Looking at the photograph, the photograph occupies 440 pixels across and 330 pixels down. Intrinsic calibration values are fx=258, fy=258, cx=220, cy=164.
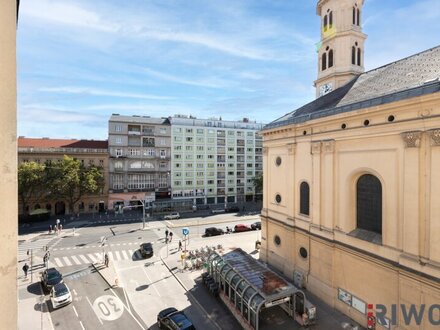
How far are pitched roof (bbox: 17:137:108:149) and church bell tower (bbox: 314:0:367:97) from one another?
5609 centimetres

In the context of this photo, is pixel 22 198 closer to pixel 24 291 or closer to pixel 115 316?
pixel 24 291

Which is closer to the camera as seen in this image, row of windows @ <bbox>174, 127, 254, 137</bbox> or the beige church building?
the beige church building

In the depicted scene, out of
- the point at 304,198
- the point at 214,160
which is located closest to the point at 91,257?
the point at 304,198

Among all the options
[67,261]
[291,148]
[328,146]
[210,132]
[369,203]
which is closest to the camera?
[369,203]

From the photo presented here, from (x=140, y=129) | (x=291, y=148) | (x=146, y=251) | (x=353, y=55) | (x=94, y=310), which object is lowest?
(x=94, y=310)

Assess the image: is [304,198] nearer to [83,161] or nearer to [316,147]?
[316,147]

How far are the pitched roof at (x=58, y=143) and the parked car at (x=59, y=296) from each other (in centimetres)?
4820

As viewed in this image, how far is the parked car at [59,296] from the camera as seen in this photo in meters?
22.6

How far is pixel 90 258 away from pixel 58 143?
4278cm

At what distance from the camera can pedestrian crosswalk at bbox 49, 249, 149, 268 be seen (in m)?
32.8

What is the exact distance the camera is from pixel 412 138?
1644 centimetres

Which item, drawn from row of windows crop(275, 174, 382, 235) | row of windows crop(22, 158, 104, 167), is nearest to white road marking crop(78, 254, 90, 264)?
row of windows crop(275, 174, 382, 235)

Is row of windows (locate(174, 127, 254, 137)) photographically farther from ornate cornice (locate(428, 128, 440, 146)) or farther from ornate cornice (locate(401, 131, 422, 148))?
ornate cornice (locate(428, 128, 440, 146))

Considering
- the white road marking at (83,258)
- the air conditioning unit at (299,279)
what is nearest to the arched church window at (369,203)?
the air conditioning unit at (299,279)
